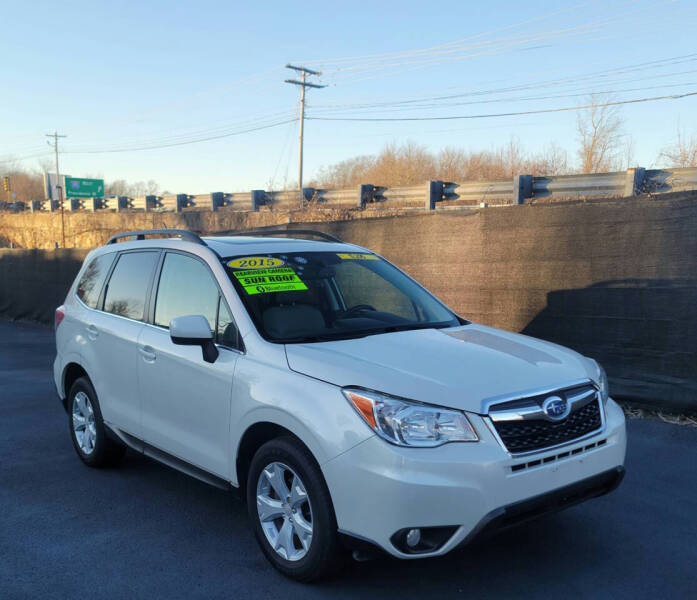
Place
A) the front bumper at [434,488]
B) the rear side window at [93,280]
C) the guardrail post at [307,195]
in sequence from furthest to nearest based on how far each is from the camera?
the guardrail post at [307,195]
the rear side window at [93,280]
the front bumper at [434,488]

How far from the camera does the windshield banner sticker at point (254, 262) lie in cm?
418

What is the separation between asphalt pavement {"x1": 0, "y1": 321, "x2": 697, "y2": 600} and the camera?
338cm

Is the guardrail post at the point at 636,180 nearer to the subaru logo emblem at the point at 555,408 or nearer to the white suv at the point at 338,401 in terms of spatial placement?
the white suv at the point at 338,401

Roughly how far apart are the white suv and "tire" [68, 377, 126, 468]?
135 millimetres

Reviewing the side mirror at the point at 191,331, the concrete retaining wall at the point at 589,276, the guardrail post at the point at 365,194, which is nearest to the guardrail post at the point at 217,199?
the guardrail post at the point at 365,194

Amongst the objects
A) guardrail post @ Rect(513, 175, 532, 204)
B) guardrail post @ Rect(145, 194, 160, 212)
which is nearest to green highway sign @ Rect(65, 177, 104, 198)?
guardrail post @ Rect(145, 194, 160, 212)

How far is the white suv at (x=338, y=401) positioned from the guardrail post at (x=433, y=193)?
428 inches

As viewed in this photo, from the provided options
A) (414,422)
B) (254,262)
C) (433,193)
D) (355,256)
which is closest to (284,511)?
(414,422)

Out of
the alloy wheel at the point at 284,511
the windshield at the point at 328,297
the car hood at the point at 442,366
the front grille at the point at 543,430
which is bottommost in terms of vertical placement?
the alloy wheel at the point at 284,511

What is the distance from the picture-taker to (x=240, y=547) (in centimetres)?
388

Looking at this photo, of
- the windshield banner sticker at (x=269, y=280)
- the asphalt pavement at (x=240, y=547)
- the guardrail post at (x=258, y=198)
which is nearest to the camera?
the asphalt pavement at (x=240, y=547)

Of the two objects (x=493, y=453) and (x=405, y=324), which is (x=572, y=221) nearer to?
(x=405, y=324)

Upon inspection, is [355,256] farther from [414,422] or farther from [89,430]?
[89,430]

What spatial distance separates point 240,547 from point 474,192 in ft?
40.6
